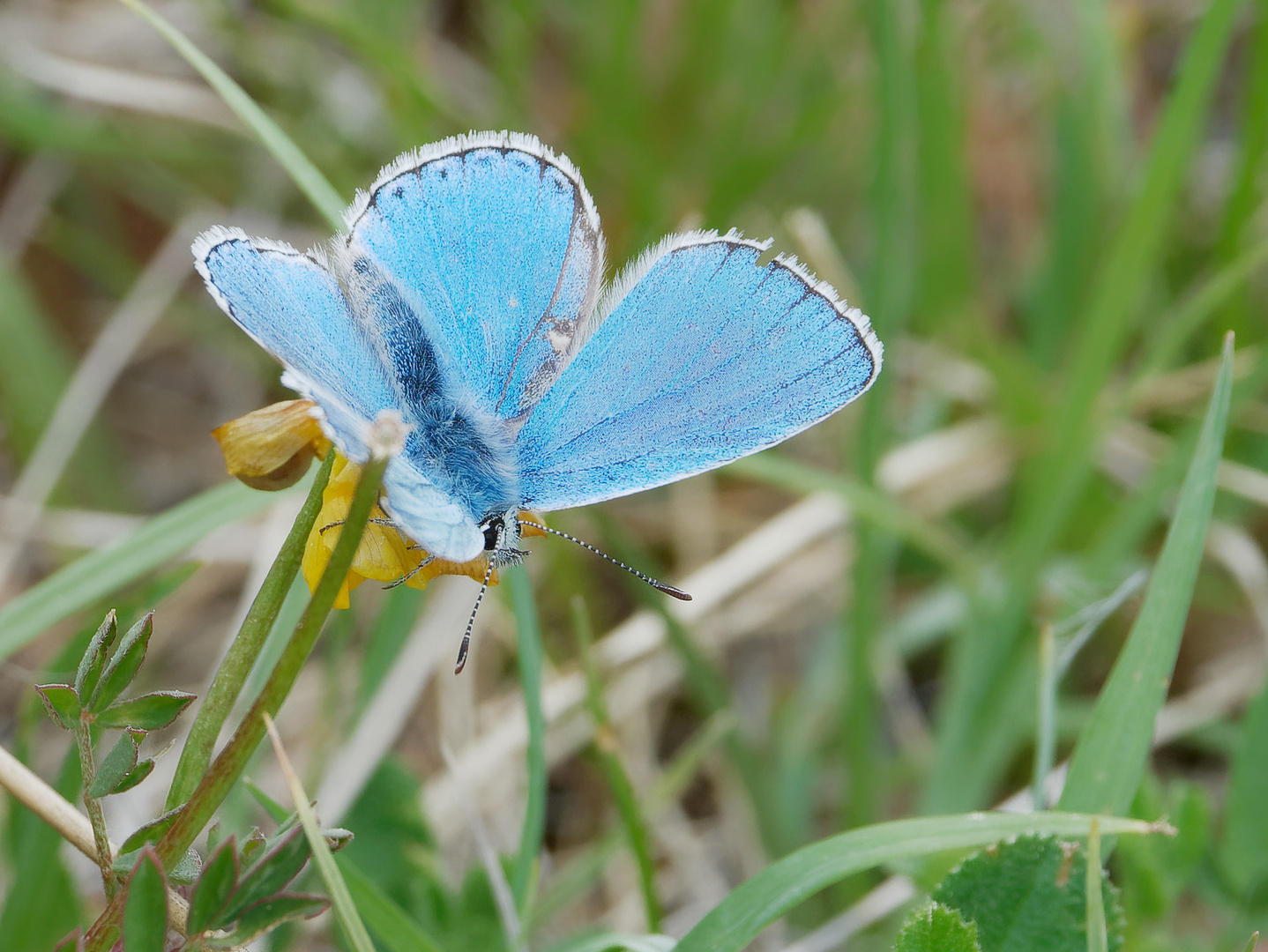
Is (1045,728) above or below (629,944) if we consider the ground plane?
above

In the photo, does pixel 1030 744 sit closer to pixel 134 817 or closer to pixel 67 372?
pixel 134 817

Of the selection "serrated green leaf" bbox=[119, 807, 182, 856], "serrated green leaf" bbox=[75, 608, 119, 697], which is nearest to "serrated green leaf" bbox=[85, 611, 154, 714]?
"serrated green leaf" bbox=[75, 608, 119, 697]

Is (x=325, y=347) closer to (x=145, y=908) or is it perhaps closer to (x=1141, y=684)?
(x=145, y=908)

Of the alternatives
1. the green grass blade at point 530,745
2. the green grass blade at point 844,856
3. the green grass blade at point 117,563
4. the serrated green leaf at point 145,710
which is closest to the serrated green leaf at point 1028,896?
the green grass blade at point 844,856

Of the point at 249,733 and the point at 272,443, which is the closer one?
the point at 249,733

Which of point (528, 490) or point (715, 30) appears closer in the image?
point (528, 490)

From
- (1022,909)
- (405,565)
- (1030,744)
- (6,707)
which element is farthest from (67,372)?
(1022,909)

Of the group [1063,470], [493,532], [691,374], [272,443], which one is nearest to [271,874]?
[272,443]

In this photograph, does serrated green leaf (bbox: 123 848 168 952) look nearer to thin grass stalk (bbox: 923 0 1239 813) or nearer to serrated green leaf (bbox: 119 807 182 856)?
serrated green leaf (bbox: 119 807 182 856)
